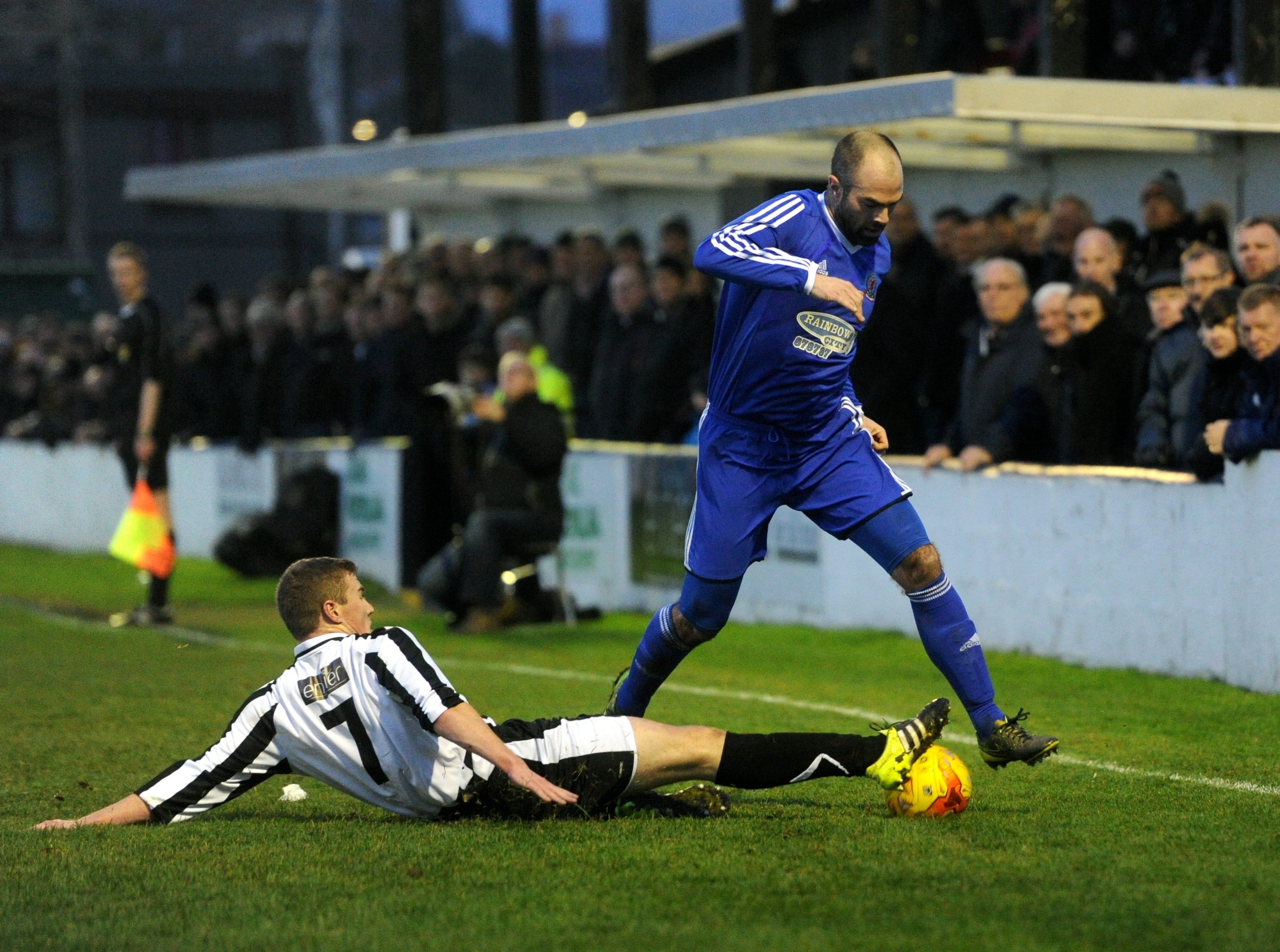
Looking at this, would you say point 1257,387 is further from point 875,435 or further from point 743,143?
point 743,143

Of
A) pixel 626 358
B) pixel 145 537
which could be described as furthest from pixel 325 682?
pixel 626 358

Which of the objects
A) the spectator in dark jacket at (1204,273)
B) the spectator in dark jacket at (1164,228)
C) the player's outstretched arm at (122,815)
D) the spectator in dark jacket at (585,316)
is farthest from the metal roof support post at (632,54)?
the player's outstretched arm at (122,815)

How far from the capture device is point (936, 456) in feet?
38.1

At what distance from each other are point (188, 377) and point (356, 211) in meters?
4.86

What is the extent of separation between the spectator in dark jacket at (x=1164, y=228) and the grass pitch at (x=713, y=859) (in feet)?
10.4

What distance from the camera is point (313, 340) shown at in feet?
61.6

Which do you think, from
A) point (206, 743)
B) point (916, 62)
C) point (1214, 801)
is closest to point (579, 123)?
point (916, 62)

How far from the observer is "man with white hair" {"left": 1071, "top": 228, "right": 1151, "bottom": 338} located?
10.8 meters

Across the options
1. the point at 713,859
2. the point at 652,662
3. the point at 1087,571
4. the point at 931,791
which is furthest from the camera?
the point at 1087,571

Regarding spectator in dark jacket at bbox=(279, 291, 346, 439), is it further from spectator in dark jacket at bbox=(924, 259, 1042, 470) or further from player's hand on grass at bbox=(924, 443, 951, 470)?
spectator in dark jacket at bbox=(924, 259, 1042, 470)

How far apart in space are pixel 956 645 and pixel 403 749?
196 cm

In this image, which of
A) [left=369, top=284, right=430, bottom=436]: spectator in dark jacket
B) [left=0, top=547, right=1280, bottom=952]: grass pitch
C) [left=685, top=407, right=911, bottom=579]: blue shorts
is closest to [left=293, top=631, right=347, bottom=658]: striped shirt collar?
[left=0, top=547, right=1280, bottom=952]: grass pitch

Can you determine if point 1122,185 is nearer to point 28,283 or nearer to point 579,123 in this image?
point 579,123

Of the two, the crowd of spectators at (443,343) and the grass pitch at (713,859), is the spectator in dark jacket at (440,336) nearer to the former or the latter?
the crowd of spectators at (443,343)
